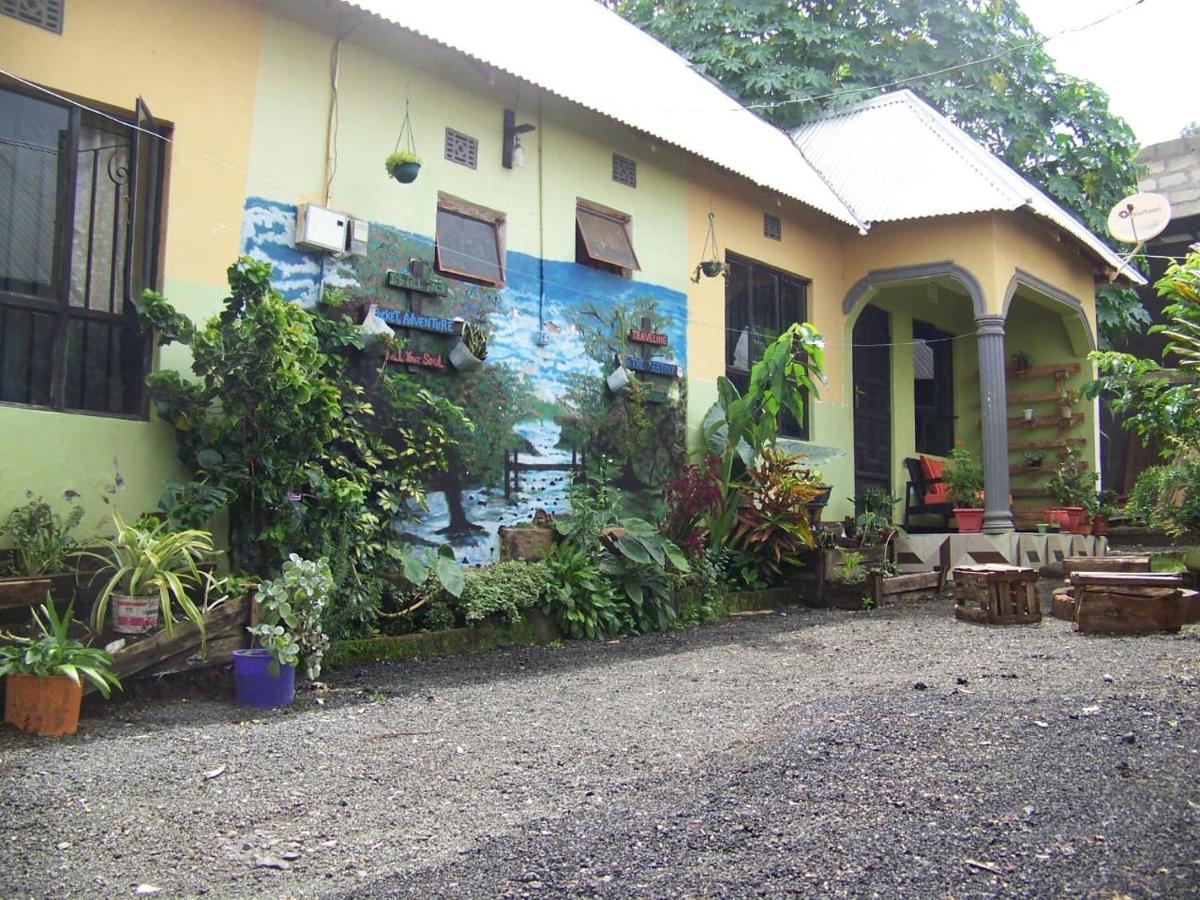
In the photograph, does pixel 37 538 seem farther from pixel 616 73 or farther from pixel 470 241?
pixel 616 73

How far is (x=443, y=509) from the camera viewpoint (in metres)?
7.48

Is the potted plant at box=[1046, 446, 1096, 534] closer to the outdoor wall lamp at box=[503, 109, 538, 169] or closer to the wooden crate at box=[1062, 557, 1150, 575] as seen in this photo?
the wooden crate at box=[1062, 557, 1150, 575]

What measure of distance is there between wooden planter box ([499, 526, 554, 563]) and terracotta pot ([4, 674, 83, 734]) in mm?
3525

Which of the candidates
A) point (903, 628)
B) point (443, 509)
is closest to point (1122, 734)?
point (903, 628)

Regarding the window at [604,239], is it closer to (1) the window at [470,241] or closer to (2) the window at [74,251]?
(1) the window at [470,241]

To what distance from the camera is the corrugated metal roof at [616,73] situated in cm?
775

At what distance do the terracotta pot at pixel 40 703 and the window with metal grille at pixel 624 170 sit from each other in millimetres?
6686

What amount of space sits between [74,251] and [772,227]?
7.49m

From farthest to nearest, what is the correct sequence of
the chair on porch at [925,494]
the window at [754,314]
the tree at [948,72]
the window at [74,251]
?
→ the tree at [948,72]
the chair on porch at [925,494]
the window at [754,314]
the window at [74,251]

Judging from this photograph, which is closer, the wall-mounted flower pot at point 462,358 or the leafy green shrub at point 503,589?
the leafy green shrub at point 503,589

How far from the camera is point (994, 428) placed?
10992 millimetres

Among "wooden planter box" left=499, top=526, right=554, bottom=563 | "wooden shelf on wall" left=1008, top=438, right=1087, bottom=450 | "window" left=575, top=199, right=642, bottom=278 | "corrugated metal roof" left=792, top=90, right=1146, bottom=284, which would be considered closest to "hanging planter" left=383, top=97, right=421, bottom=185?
"window" left=575, top=199, right=642, bottom=278

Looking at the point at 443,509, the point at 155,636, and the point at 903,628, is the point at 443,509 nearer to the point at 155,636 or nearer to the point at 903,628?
the point at 155,636

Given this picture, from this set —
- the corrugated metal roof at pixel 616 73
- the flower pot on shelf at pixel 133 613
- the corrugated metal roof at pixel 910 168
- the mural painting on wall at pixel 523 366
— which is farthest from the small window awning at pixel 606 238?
the flower pot on shelf at pixel 133 613
